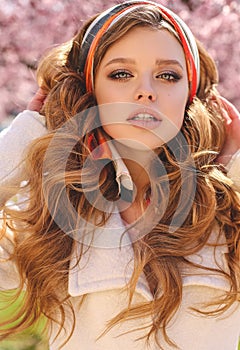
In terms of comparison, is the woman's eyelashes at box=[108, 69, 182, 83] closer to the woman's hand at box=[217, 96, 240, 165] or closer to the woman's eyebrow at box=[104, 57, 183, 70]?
the woman's eyebrow at box=[104, 57, 183, 70]

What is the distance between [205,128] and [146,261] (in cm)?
50

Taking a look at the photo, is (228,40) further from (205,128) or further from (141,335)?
(141,335)

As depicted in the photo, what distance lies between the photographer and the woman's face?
7.64ft

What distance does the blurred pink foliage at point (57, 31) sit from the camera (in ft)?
15.6

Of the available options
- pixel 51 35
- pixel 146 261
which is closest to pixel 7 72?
pixel 51 35

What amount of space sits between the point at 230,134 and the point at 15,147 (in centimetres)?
73

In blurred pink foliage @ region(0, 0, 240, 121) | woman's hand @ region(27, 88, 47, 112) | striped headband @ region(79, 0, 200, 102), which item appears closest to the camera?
striped headband @ region(79, 0, 200, 102)

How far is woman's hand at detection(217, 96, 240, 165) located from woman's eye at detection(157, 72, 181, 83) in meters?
0.33

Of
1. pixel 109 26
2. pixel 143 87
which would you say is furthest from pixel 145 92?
pixel 109 26

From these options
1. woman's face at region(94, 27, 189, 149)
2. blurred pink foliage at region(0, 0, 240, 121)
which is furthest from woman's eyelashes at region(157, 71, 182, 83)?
blurred pink foliage at region(0, 0, 240, 121)

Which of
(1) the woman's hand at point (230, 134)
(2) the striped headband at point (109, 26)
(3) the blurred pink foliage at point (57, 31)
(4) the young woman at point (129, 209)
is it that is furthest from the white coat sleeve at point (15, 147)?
(3) the blurred pink foliage at point (57, 31)

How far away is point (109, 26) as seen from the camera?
239 cm

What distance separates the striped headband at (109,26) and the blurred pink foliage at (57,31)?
2171 mm

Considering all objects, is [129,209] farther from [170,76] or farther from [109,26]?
[109,26]
